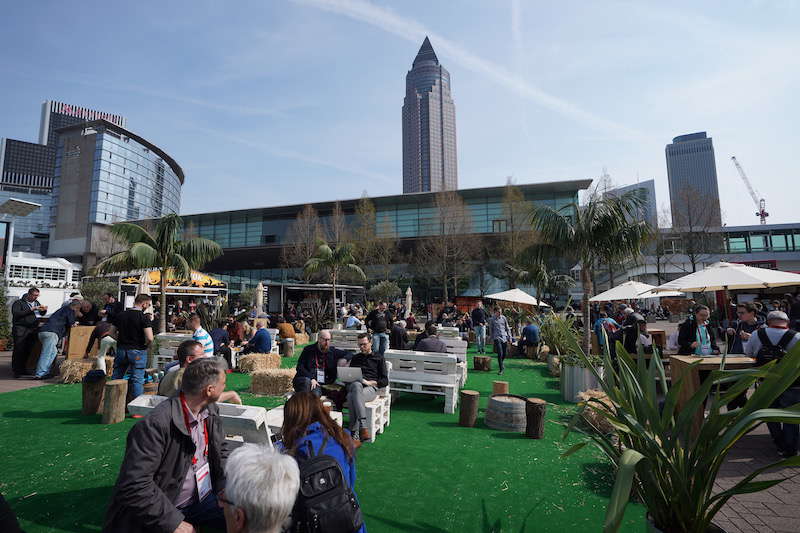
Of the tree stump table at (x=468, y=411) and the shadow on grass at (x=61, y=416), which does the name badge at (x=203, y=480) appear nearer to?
the tree stump table at (x=468, y=411)

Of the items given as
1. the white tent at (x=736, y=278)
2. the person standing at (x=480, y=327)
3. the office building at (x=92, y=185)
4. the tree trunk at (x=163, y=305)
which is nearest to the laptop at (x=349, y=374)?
the white tent at (x=736, y=278)

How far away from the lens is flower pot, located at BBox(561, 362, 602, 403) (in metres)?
6.76

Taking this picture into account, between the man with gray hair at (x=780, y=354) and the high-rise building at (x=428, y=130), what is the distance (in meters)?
163

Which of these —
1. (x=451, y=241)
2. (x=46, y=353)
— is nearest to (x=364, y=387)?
(x=46, y=353)

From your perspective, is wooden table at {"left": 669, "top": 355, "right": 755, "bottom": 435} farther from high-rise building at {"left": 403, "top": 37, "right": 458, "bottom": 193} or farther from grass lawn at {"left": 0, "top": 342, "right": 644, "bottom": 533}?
high-rise building at {"left": 403, "top": 37, "right": 458, "bottom": 193}

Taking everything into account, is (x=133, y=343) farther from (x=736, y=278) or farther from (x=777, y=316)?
(x=736, y=278)

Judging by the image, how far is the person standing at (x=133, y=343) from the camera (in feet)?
18.7

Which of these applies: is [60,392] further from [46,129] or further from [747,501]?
[46,129]

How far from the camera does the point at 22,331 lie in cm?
814

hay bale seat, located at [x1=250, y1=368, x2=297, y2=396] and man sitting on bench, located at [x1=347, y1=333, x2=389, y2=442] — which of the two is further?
hay bale seat, located at [x1=250, y1=368, x2=297, y2=396]

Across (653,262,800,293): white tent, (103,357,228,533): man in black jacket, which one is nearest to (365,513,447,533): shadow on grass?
(103,357,228,533): man in black jacket

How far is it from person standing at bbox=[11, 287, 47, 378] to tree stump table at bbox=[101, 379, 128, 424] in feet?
15.4

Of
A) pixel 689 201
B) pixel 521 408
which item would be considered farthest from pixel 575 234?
pixel 689 201

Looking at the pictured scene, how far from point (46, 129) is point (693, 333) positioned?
256849 mm
